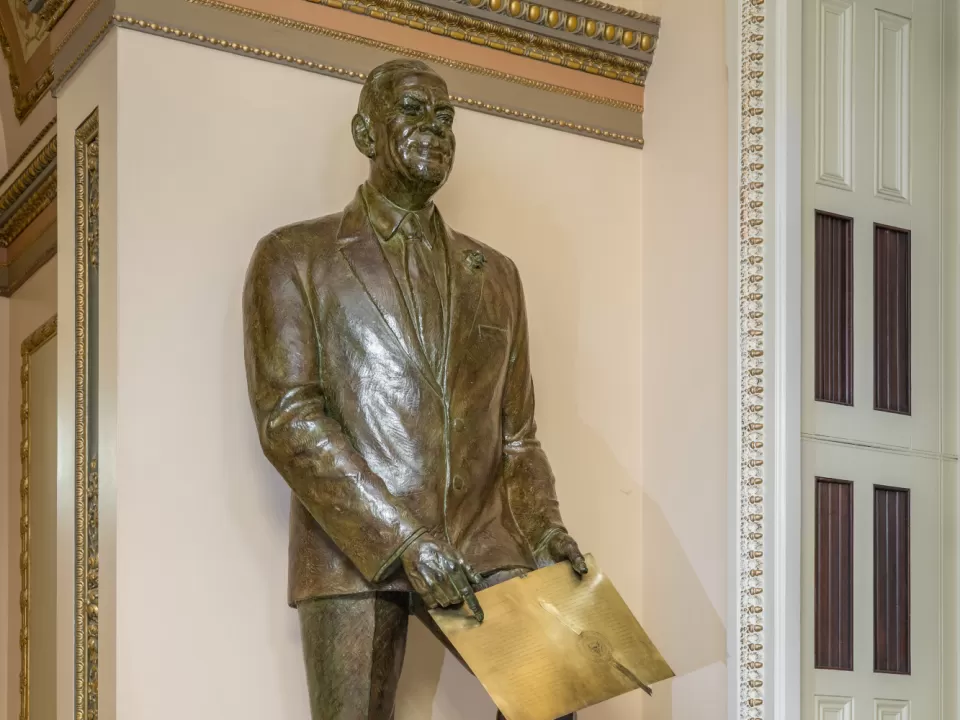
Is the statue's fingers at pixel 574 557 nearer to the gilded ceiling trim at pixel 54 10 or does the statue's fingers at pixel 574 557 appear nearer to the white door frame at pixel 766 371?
the white door frame at pixel 766 371

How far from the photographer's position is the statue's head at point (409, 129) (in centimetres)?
403

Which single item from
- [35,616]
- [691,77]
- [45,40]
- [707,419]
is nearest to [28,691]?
[35,616]

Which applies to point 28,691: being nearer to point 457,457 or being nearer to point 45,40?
point 45,40

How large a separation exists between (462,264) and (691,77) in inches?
58.6

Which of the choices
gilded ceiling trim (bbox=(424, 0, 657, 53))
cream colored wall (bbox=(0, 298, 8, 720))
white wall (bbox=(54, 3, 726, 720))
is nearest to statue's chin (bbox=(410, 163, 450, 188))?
white wall (bbox=(54, 3, 726, 720))

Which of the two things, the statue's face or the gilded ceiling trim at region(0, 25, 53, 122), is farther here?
the gilded ceiling trim at region(0, 25, 53, 122)

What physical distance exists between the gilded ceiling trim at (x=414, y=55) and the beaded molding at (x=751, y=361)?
0.55 meters

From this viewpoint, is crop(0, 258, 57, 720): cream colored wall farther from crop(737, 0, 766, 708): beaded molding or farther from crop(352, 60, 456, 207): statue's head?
crop(737, 0, 766, 708): beaded molding

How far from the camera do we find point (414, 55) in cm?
496

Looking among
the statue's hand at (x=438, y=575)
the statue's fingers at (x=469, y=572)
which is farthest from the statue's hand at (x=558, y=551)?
the statue's hand at (x=438, y=575)

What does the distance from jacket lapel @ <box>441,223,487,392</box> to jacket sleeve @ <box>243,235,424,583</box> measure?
0.34m

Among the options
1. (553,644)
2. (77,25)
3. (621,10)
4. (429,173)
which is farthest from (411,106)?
(621,10)

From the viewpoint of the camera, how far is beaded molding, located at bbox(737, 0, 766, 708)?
4.77 metres

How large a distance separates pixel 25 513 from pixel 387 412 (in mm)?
3434
